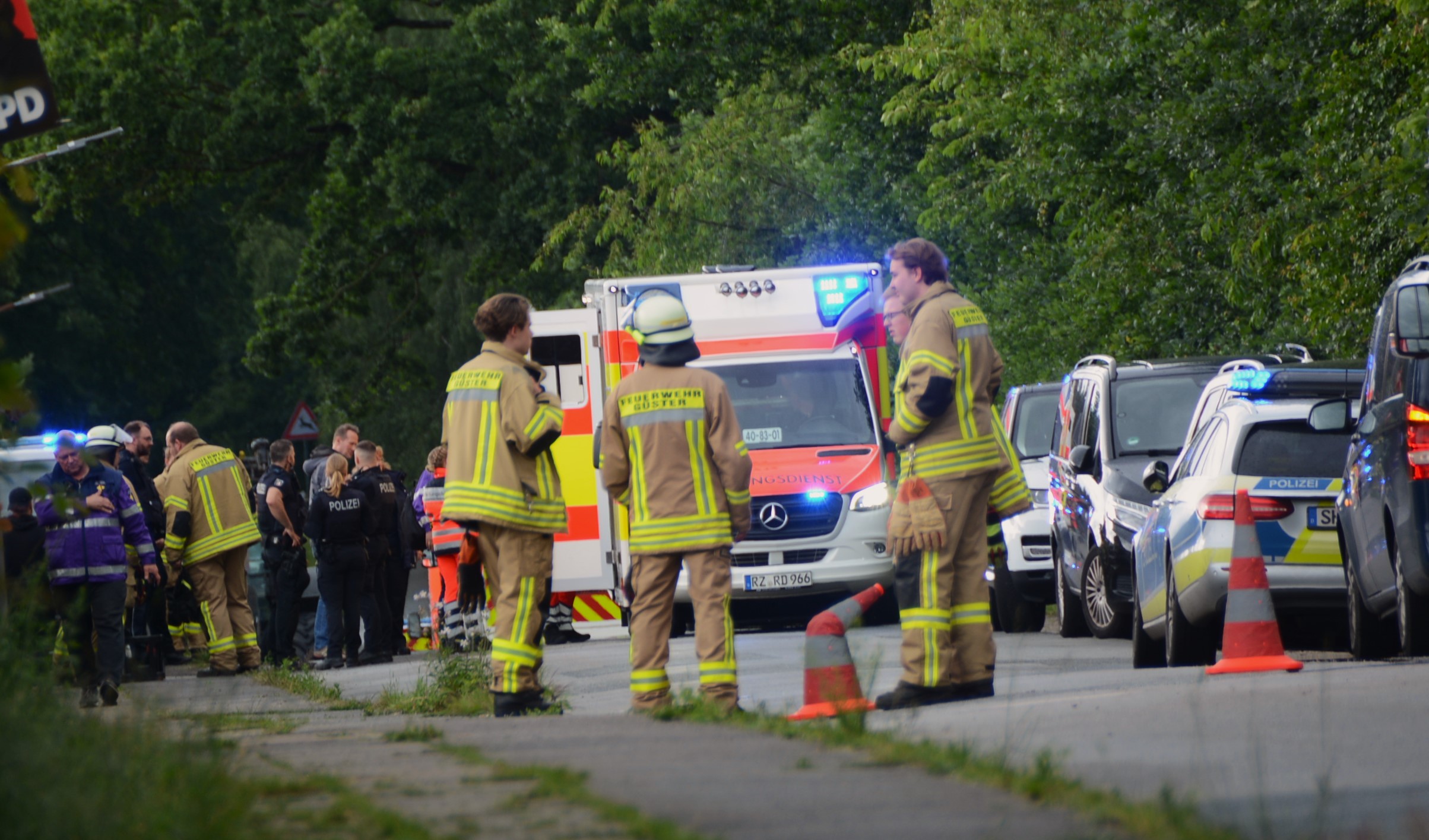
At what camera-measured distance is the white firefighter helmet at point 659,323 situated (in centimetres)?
835

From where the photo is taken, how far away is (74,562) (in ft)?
39.1

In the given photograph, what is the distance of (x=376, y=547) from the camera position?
15.9m

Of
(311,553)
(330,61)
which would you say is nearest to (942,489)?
(311,553)

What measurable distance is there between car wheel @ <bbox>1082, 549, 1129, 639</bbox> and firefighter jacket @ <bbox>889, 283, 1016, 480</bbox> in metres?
5.40

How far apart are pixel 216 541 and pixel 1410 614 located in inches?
361

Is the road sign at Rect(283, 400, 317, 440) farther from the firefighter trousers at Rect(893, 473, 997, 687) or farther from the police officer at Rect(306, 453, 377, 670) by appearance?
the firefighter trousers at Rect(893, 473, 997, 687)

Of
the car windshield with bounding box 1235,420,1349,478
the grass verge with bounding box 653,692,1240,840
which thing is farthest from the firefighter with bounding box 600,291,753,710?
the car windshield with bounding box 1235,420,1349,478

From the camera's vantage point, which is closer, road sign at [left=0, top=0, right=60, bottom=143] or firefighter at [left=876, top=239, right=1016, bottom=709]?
road sign at [left=0, top=0, right=60, bottom=143]

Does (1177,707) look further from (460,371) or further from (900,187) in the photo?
(900,187)

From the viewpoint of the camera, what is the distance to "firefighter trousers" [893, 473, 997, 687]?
803 centimetres

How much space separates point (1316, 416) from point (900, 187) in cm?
1506

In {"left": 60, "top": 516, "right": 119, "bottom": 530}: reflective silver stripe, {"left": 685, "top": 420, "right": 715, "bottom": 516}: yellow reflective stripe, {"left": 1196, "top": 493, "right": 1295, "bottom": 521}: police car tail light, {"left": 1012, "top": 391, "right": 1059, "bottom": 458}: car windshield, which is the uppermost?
{"left": 1012, "top": 391, "right": 1059, "bottom": 458}: car windshield

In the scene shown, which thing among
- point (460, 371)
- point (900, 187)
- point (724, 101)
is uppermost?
point (724, 101)

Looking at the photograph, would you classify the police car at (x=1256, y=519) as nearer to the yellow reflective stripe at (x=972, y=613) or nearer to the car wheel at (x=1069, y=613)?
the yellow reflective stripe at (x=972, y=613)
